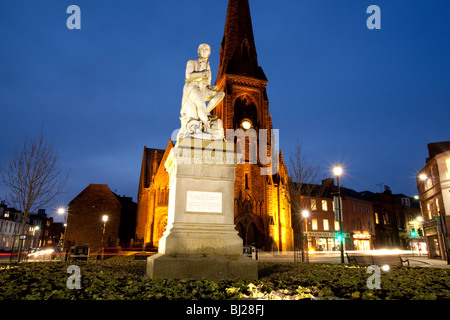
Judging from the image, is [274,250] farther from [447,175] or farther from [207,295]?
[207,295]

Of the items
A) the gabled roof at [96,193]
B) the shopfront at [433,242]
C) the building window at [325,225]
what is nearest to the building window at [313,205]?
the building window at [325,225]

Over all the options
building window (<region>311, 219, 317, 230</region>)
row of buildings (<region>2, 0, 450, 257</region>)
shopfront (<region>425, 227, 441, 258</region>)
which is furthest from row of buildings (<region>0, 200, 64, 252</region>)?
building window (<region>311, 219, 317, 230</region>)

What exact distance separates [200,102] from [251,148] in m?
39.1

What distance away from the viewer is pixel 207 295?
412 centimetres

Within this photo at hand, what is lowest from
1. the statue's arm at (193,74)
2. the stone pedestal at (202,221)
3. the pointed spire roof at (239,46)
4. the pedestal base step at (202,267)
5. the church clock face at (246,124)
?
the pedestal base step at (202,267)

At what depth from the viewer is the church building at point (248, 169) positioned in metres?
43.0

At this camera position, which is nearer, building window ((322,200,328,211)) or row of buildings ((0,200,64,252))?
row of buildings ((0,200,64,252))

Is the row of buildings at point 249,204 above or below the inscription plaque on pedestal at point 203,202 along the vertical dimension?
above

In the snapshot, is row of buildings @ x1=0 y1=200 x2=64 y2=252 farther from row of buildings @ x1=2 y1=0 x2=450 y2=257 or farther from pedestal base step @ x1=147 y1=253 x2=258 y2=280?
pedestal base step @ x1=147 y1=253 x2=258 y2=280

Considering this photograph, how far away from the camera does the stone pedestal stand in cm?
613

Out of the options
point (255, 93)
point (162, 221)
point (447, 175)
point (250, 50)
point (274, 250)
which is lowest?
point (274, 250)

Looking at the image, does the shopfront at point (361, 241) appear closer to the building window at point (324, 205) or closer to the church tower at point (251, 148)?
the building window at point (324, 205)
